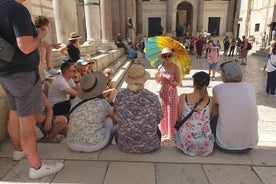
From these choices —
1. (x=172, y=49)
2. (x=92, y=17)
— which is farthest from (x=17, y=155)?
(x=92, y=17)

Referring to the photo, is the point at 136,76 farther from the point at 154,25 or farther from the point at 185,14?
the point at 185,14

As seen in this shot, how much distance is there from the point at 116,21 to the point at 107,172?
15.8 meters

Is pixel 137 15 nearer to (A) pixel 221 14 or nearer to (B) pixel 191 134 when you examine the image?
(A) pixel 221 14

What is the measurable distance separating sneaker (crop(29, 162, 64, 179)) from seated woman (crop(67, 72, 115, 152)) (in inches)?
16.5

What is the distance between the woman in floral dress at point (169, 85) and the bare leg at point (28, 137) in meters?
2.39

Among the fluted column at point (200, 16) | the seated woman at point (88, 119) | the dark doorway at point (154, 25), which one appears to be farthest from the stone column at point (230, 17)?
the seated woman at point (88, 119)

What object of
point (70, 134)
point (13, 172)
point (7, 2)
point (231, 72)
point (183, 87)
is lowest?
point (183, 87)

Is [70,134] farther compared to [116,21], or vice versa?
[116,21]

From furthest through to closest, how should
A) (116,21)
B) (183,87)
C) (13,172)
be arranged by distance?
(116,21) → (183,87) → (13,172)

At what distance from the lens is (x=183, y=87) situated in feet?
28.4

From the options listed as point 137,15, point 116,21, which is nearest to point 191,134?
point 116,21

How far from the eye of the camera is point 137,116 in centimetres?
281

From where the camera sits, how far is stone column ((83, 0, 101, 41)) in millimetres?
10336

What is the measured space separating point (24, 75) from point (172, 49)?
2671 millimetres
